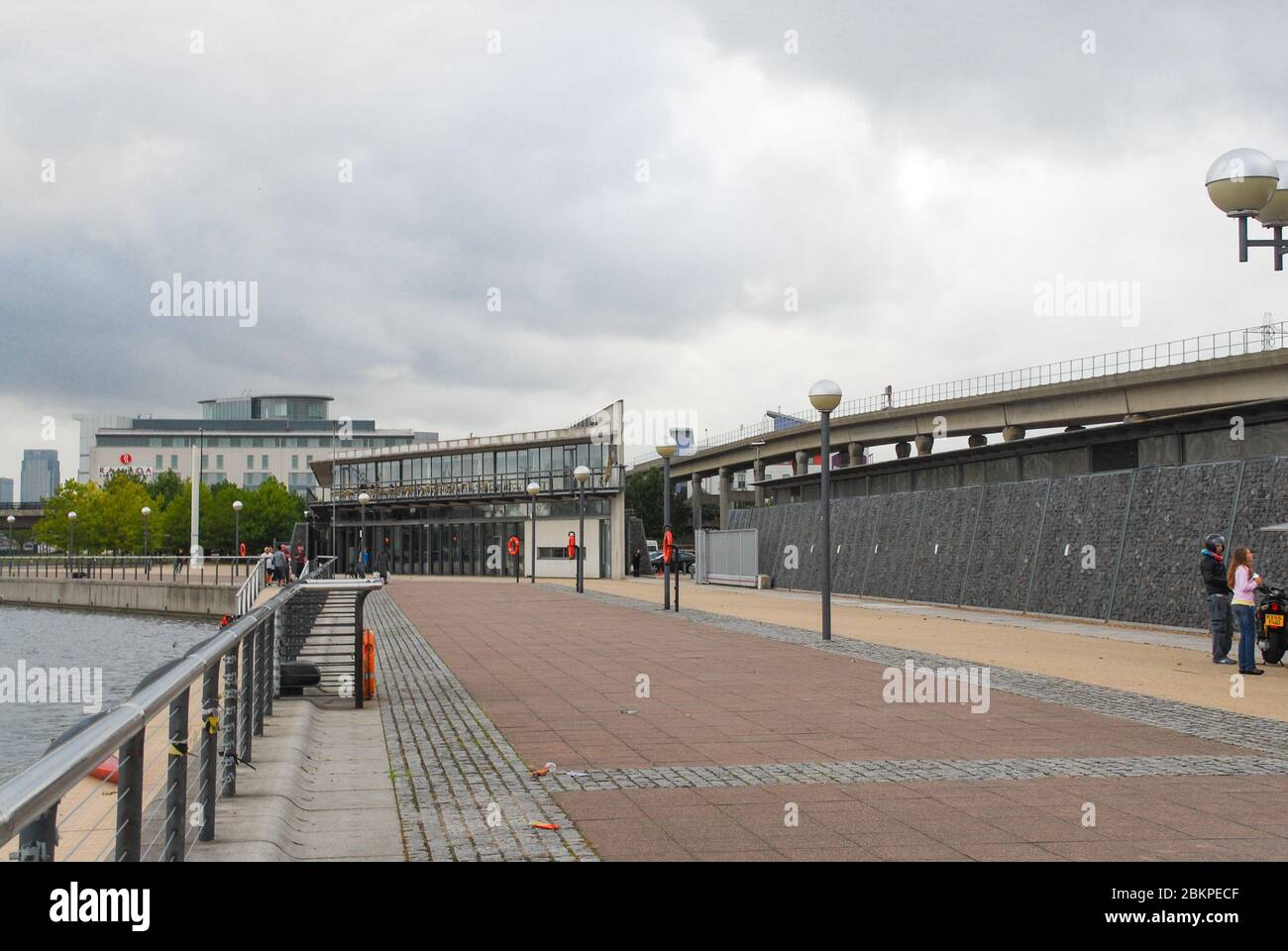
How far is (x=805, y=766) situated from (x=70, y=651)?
3474 cm

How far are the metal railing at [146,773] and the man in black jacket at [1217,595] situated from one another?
1140 centimetres

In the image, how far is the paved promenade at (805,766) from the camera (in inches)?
243

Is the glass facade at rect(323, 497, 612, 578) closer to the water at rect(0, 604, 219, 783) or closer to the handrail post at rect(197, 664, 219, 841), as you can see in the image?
the water at rect(0, 604, 219, 783)

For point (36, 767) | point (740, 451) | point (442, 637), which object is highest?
point (740, 451)

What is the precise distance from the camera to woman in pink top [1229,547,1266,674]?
14053mm

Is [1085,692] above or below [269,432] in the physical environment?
below

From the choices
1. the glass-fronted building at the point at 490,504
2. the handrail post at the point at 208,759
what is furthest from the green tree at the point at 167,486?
the handrail post at the point at 208,759

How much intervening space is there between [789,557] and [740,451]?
46517 millimetres

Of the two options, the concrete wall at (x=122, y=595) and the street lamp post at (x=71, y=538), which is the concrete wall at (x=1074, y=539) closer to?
the concrete wall at (x=122, y=595)

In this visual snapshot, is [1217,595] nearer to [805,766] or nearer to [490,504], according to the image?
[805,766]

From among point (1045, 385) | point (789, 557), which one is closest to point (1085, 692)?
point (789, 557)
